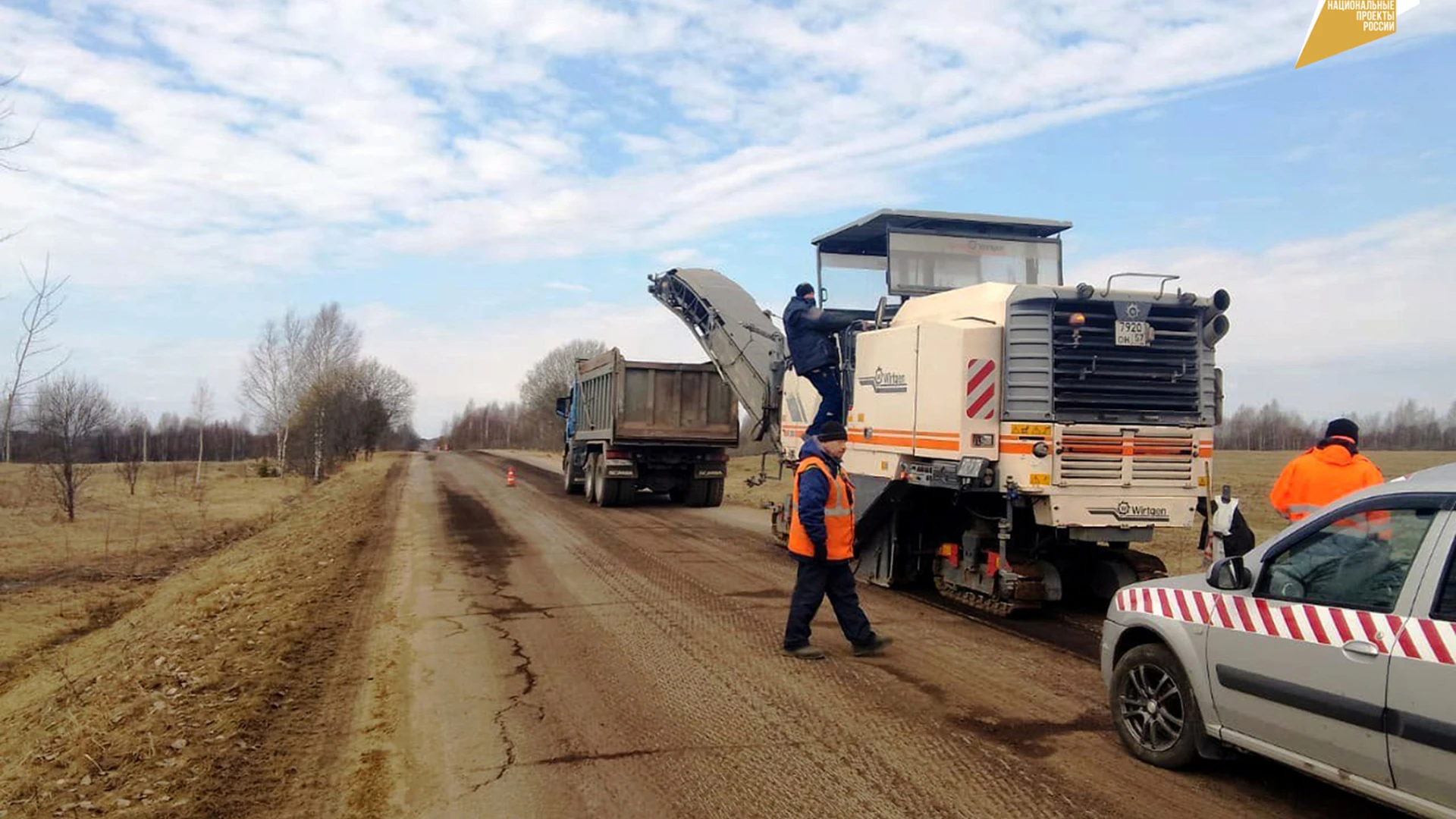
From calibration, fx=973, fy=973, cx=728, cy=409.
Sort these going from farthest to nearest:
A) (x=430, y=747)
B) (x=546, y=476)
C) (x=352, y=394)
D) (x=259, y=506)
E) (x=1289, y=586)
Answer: (x=352, y=394)
(x=546, y=476)
(x=259, y=506)
(x=430, y=747)
(x=1289, y=586)

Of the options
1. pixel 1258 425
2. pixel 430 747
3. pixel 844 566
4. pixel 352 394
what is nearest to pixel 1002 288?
pixel 844 566

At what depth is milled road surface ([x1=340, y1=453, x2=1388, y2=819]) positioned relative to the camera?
445cm

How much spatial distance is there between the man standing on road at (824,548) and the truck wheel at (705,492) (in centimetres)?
1309

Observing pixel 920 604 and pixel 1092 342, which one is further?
pixel 920 604

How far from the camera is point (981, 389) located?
8.28 metres

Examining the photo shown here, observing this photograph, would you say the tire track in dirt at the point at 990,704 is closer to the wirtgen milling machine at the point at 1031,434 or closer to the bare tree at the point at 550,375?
the wirtgen milling machine at the point at 1031,434

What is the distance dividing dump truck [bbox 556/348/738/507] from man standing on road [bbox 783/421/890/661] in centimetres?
1171

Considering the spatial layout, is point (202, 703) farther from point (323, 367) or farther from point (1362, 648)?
point (323, 367)

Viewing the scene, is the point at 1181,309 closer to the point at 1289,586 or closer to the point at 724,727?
the point at 1289,586

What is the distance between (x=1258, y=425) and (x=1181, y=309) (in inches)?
3704

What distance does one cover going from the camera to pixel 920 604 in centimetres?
940

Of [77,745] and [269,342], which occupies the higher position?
[269,342]

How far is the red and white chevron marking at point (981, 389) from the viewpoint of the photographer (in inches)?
326

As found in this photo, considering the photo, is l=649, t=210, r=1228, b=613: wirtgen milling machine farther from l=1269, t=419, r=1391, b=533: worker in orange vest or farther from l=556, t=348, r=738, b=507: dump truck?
l=556, t=348, r=738, b=507: dump truck
